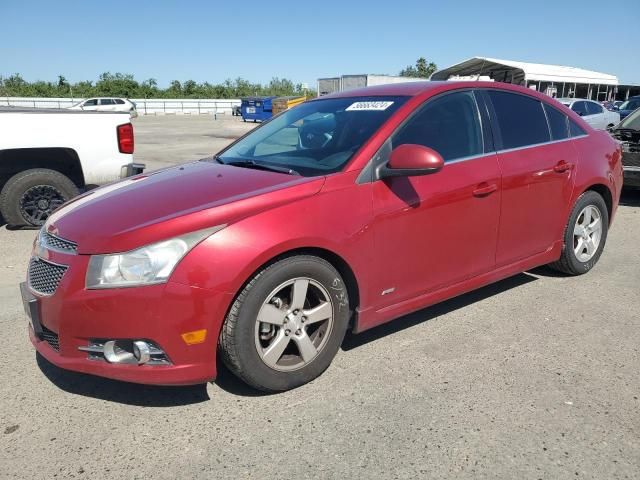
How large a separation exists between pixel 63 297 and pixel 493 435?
7.01ft

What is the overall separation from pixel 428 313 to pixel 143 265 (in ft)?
7.34

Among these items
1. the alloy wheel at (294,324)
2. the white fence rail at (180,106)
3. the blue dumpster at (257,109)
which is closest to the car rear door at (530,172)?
the alloy wheel at (294,324)

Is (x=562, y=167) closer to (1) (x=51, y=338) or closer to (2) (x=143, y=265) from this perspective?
(2) (x=143, y=265)

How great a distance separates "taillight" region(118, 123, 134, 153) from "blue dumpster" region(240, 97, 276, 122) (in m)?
28.9

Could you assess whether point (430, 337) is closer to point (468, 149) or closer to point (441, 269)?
point (441, 269)

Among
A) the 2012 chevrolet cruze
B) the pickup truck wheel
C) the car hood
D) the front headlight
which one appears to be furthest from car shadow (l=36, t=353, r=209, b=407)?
the pickup truck wheel

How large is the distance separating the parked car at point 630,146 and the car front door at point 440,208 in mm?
5098

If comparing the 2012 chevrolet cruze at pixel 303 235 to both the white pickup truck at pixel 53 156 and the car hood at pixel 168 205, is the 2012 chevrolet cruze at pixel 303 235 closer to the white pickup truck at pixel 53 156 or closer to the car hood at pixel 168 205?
the car hood at pixel 168 205

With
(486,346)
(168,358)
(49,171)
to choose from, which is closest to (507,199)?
(486,346)

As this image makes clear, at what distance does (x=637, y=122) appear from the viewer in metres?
8.57

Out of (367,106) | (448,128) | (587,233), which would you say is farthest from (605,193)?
(367,106)

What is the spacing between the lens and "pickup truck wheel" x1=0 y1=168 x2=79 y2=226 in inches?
247

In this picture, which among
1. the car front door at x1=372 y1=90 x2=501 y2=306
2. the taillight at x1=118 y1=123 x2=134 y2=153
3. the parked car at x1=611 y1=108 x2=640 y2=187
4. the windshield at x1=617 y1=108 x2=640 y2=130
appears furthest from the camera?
the windshield at x1=617 y1=108 x2=640 y2=130

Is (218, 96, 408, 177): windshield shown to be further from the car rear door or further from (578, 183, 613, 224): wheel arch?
(578, 183, 613, 224): wheel arch
